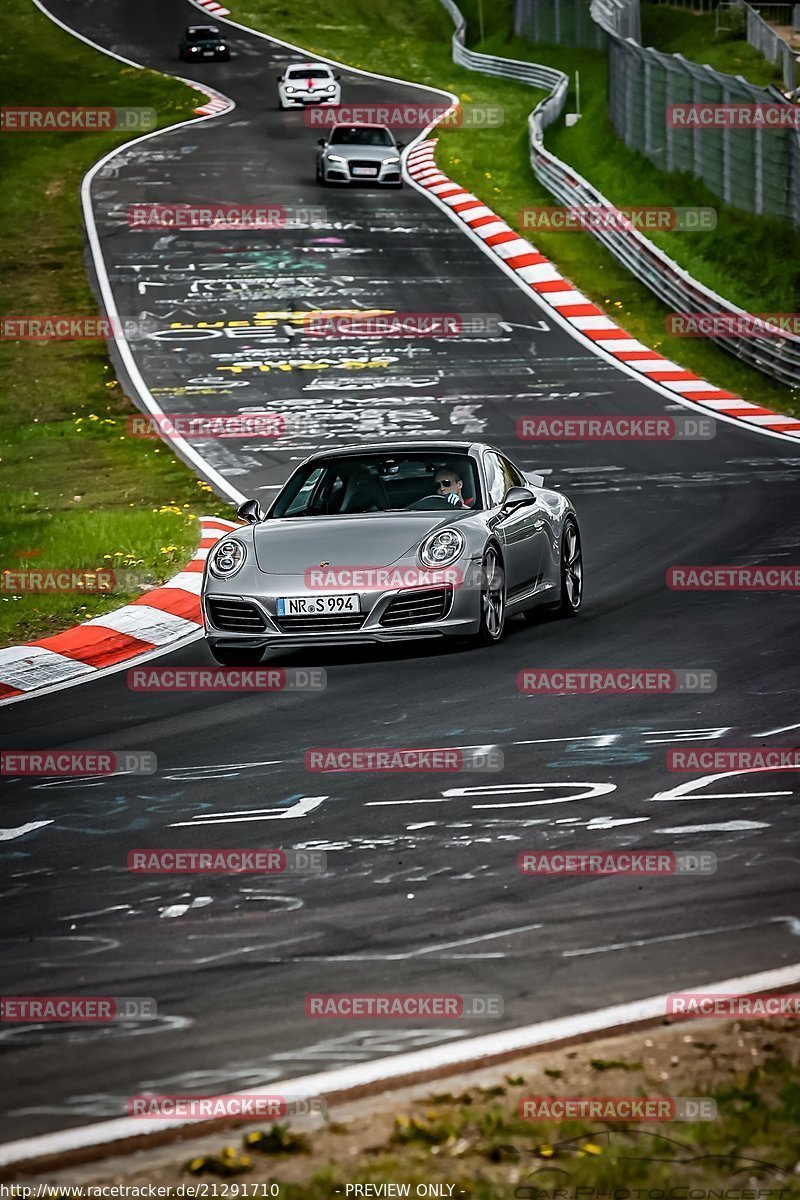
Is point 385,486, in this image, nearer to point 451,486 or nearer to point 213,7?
point 451,486

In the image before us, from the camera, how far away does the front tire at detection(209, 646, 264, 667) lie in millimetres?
11992

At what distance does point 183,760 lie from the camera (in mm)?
9461

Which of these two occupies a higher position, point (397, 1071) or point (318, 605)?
point (397, 1071)

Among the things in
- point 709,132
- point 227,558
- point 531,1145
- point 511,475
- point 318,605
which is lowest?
point 318,605

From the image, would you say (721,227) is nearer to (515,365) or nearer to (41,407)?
(515,365)

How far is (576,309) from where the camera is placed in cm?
2955

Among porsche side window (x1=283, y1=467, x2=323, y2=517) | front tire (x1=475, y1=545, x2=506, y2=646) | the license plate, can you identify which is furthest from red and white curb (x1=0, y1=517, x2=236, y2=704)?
front tire (x1=475, y1=545, x2=506, y2=646)

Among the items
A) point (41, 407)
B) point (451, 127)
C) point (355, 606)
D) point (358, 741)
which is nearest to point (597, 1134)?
point (358, 741)

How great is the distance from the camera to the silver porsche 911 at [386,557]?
38.1 ft

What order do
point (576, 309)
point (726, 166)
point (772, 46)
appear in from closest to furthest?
point (576, 309) < point (726, 166) < point (772, 46)

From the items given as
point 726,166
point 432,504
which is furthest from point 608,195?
point 432,504

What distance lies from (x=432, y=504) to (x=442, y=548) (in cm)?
88

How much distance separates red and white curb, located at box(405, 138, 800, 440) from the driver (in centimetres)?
997

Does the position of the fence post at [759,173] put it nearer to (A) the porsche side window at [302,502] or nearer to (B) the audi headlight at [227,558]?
(A) the porsche side window at [302,502]
